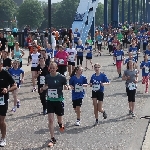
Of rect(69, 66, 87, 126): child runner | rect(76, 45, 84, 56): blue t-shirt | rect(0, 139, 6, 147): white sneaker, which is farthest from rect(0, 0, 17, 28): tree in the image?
rect(0, 139, 6, 147): white sneaker

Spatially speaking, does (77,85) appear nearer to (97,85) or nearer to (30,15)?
(97,85)

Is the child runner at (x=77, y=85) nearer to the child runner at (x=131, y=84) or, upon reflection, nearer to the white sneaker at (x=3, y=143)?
the child runner at (x=131, y=84)

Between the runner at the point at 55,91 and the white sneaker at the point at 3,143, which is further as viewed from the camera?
Result: the runner at the point at 55,91

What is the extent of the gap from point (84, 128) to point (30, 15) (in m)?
114

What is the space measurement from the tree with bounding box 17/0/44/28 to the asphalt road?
106736mm

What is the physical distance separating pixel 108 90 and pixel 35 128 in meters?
6.57

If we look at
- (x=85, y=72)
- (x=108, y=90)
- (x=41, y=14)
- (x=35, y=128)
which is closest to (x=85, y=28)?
(x=85, y=72)

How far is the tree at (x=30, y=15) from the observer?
395 feet

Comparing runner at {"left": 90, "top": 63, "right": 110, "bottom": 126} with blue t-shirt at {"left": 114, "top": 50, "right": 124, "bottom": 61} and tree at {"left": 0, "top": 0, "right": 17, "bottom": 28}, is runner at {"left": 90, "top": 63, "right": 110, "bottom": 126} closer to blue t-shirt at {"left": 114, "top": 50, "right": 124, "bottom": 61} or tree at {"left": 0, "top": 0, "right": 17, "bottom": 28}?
blue t-shirt at {"left": 114, "top": 50, "right": 124, "bottom": 61}

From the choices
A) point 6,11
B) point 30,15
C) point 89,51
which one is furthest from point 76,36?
point 6,11

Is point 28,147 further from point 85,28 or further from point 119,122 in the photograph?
point 85,28

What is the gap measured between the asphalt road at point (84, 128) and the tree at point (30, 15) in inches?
4202

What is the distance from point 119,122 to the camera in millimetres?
11352

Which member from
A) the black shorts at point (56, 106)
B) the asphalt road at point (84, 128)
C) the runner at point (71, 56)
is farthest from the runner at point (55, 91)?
the runner at point (71, 56)
